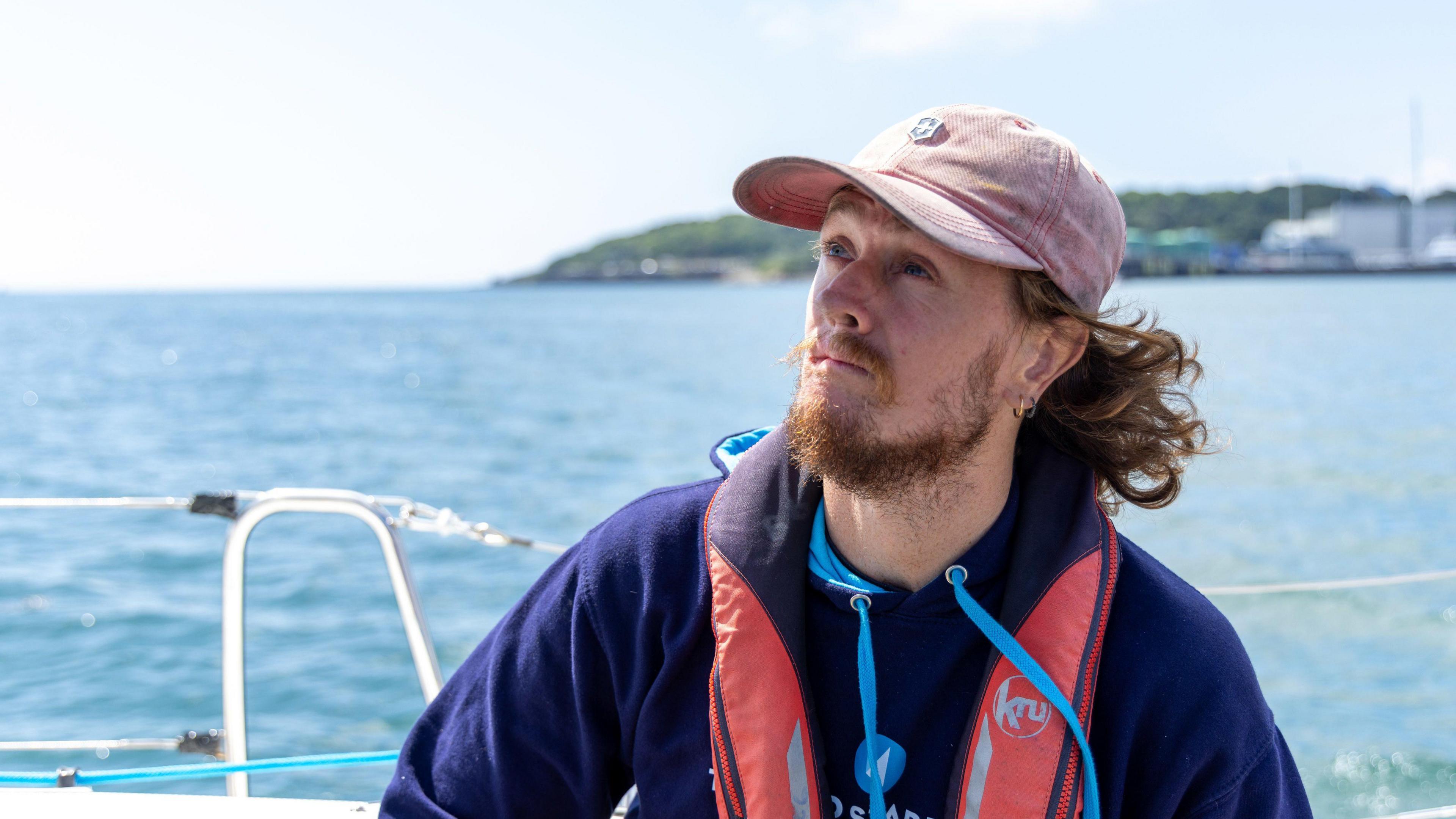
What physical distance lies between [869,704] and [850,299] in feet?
1.68

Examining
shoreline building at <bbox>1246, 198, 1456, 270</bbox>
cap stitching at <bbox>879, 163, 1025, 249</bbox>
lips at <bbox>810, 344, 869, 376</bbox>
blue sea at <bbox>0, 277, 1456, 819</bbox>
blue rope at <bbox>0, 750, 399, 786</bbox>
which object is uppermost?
cap stitching at <bbox>879, 163, 1025, 249</bbox>

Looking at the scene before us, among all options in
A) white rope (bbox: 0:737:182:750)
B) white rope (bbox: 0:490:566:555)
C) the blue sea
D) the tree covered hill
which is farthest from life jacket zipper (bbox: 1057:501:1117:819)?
the tree covered hill

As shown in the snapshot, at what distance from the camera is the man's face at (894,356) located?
1433 millimetres

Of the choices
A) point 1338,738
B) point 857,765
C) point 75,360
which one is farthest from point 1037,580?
point 75,360

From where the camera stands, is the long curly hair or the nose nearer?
the nose

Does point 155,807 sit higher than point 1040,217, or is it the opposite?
point 1040,217

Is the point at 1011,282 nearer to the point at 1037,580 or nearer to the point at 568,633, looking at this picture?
the point at 1037,580

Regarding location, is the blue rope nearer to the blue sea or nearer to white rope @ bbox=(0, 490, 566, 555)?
white rope @ bbox=(0, 490, 566, 555)

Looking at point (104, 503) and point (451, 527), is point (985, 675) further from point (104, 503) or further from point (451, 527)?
point (104, 503)

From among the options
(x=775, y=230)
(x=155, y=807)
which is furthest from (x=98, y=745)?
(x=775, y=230)

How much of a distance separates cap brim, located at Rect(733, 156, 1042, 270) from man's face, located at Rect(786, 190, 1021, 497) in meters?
0.06

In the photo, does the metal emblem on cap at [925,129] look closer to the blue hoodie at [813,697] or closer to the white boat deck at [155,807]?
the blue hoodie at [813,697]

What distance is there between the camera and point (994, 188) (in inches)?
55.7

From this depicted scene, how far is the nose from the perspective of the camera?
143 centimetres
